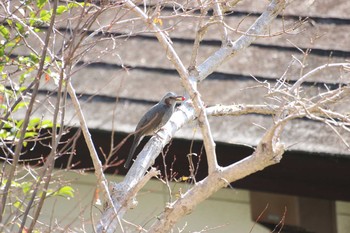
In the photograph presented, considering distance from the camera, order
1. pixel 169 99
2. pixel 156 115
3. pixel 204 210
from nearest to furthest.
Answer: pixel 156 115 → pixel 169 99 → pixel 204 210

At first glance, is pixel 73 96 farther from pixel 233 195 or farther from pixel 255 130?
pixel 233 195

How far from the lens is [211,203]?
564 centimetres

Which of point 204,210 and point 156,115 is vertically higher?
point 156,115

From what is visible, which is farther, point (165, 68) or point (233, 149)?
point (165, 68)

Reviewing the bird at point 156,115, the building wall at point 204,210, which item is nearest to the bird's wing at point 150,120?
the bird at point 156,115

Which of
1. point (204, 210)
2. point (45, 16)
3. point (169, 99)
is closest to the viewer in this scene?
point (45, 16)

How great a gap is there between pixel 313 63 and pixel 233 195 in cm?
85

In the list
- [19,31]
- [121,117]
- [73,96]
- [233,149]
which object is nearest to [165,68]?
[121,117]

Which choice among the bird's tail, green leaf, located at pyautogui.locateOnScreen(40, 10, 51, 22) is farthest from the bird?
green leaf, located at pyautogui.locateOnScreen(40, 10, 51, 22)

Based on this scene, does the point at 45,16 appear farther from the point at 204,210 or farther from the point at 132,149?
the point at 204,210

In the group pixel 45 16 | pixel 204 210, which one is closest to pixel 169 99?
pixel 204 210

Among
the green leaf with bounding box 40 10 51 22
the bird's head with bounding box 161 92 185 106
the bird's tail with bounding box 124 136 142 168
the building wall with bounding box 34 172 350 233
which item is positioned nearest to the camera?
the green leaf with bounding box 40 10 51 22

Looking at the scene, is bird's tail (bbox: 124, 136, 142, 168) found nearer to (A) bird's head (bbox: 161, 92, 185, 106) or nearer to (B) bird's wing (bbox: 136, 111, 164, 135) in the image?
(B) bird's wing (bbox: 136, 111, 164, 135)

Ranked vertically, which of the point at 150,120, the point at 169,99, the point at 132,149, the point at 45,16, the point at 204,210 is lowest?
the point at 204,210
